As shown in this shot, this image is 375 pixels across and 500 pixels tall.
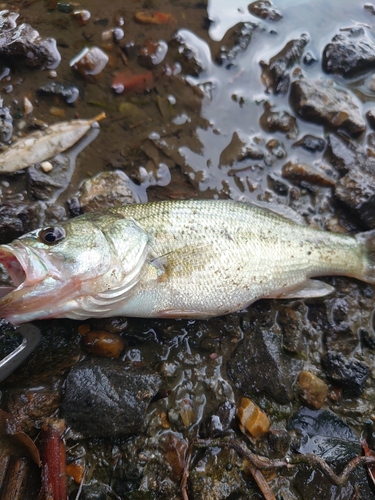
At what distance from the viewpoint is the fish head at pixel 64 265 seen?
2.49 m

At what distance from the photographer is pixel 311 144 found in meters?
4.02

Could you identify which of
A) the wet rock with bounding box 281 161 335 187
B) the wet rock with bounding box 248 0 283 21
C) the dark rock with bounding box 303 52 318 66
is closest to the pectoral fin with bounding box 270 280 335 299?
the wet rock with bounding box 281 161 335 187

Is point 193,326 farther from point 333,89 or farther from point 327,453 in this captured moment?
point 333,89

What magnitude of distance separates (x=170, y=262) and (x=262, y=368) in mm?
1282

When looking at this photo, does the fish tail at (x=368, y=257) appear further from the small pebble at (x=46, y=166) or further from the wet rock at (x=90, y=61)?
the wet rock at (x=90, y=61)

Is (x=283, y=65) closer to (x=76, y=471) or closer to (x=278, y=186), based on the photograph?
(x=278, y=186)

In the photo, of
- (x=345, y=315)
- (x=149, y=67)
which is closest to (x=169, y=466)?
(x=345, y=315)

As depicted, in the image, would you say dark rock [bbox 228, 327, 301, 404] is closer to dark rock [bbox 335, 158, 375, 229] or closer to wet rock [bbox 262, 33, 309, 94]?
dark rock [bbox 335, 158, 375, 229]

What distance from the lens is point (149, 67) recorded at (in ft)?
13.3

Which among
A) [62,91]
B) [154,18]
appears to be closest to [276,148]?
[154,18]

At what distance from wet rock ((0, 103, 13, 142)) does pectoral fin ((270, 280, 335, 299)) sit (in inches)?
122

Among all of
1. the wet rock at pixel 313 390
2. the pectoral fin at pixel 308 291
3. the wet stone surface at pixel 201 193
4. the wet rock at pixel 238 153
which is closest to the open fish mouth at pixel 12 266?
the wet stone surface at pixel 201 193

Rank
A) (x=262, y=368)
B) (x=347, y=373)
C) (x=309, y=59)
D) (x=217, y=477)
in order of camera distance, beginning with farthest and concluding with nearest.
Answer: (x=309, y=59) → (x=347, y=373) → (x=262, y=368) → (x=217, y=477)

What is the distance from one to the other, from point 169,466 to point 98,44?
171 inches
